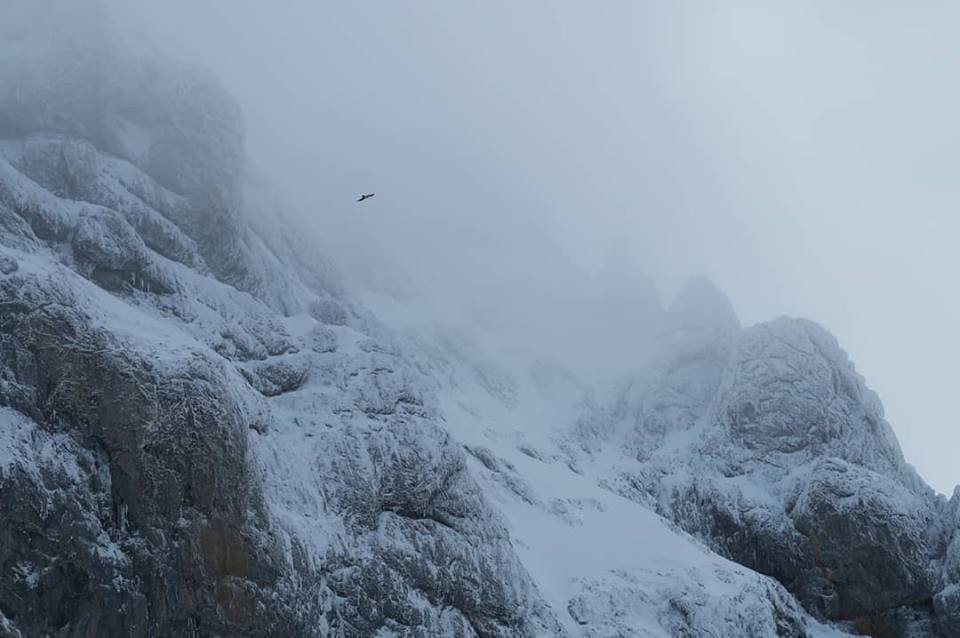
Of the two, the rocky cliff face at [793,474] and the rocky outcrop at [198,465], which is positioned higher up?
the rocky cliff face at [793,474]

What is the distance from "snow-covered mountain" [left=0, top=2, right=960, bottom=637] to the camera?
27.2 metres

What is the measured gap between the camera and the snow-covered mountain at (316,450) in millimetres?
27156

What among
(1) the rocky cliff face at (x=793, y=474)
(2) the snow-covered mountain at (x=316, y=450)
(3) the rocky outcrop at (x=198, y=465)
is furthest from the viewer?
(1) the rocky cliff face at (x=793, y=474)

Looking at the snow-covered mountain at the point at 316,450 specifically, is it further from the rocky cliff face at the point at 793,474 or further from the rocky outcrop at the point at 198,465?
the rocky cliff face at the point at 793,474

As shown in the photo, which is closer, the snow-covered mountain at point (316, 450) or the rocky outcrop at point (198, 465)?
the rocky outcrop at point (198, 465)

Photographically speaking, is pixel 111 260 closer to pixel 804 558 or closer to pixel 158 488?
pixel 158 488

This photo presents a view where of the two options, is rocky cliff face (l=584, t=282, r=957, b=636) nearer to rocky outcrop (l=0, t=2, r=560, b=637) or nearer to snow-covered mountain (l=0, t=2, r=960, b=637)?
snow-covered mountain (l=0, t=2, r=960, b=637)

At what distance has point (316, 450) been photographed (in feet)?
113

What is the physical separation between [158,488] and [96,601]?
12.4 ft

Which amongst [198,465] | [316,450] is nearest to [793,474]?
[316,450]

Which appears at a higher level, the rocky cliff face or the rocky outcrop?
the rocky cliff face

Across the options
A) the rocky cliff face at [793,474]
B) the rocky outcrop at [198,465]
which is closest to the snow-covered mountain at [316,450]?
the rocky outcrop at [198,465]

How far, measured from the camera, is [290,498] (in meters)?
31.9

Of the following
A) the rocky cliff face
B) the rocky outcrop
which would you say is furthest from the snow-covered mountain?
the rocky cliff face
